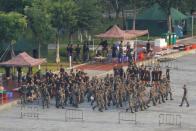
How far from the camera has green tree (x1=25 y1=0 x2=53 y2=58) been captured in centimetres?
5491

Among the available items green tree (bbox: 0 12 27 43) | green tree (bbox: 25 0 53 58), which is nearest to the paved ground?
green tree (bbox: 0 12 27 43)

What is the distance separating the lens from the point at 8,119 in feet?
129

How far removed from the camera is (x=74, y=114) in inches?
1598

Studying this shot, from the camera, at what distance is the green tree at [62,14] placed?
57.5 meters

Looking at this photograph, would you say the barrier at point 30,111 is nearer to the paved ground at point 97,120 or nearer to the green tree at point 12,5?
Answer: the paved ground at point 97,120

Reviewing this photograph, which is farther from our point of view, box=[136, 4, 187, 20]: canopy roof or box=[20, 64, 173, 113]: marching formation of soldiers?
box=[136, 4, 187, 20]: canopy roof

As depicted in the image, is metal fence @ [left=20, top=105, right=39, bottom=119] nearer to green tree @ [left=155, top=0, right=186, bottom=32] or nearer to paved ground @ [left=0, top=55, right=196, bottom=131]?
paved ground @ [left=0, top=55, right=196, bottom=131]

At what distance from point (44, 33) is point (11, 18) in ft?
12.6

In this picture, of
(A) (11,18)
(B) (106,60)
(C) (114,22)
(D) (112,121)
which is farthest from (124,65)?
(C) (114,22)

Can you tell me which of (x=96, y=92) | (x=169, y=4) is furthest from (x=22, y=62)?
(x=169, y=4)

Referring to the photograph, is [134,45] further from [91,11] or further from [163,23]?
[163,23]

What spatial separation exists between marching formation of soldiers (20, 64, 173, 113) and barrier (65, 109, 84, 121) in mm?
780

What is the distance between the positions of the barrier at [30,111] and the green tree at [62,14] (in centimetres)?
1566

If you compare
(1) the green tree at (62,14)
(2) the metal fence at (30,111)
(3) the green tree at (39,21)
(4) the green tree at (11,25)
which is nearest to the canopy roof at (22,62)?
(2) the metal fence at (30,111)
